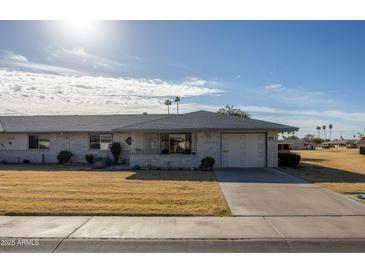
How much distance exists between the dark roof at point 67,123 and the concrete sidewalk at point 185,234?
53.8ft

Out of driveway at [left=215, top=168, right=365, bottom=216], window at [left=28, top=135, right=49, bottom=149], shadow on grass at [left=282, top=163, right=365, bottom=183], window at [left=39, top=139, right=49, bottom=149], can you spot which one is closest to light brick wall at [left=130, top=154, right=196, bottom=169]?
driveway at [left=215, top=168, right=365, bottom=216]

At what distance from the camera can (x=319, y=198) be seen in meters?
10.3

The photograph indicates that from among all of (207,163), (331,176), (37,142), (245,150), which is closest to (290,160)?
(245,150)

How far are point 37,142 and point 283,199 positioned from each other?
20800 mm

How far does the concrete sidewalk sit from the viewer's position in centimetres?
577

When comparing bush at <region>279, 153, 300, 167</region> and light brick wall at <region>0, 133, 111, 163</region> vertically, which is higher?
light brick wall at <region>0, 133, 111, 163</region>

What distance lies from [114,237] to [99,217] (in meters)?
1.63

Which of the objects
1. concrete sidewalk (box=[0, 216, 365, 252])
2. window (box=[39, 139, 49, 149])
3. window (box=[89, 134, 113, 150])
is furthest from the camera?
window (box=[39, 139, 49, 149])

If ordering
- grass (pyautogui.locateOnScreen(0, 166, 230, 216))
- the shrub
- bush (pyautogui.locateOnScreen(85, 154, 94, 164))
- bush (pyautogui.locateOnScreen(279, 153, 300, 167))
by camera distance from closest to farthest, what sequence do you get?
grass (pyautogui.locateOnScreen(0, 166, 230, 216)) → bush (pyautogui.locateOnScreen(279, 153, 300, 167)) → the shrub → bush (pyautogui.locateOnScreen(85, 154, 94, 164))

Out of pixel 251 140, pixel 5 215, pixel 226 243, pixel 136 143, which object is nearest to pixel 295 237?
pixel 226 243

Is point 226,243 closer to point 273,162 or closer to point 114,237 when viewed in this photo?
point 114,237

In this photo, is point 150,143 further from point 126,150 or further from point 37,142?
point 37,142

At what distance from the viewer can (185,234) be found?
6.45 metres

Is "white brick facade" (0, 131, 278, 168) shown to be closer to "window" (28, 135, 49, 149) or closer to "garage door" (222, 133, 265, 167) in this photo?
"window" (28, 135, 49, 149)
